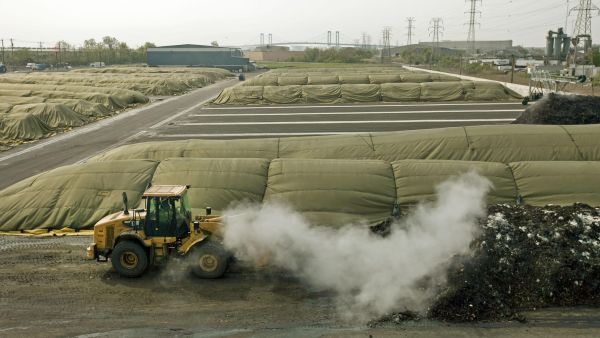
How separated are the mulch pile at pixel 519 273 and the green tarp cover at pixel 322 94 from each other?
32316 mm

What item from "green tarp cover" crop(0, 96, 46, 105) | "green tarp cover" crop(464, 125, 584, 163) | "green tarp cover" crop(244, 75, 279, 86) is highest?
"green tarp cover" crop(244, 75, 279, 86)

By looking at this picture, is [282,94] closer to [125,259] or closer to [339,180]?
[339,180]

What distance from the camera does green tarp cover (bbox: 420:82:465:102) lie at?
4188 centimetres

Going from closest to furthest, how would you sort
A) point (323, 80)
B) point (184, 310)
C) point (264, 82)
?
1. point (184, 310)
2. point (323, 80)
3. point (264, 82)

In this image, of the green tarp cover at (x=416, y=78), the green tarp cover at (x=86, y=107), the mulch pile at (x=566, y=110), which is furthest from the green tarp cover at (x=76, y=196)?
the green tarp cover at (x=416, y=78)

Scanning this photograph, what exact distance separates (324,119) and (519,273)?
2555 cm

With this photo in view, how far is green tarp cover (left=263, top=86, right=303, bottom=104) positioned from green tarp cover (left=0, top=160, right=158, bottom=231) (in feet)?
92.9

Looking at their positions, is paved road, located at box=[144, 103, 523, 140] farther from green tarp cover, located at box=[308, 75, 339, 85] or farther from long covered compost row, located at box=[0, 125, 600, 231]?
long covered compost row, located at box=[0, 125, 600, 231]

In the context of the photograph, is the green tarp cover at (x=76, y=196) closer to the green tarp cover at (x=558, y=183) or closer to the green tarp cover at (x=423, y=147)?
the green tarp cover at (x=423, y=147)

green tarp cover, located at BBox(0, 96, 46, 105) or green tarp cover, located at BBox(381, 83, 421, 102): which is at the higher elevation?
green tarp cover, located at BBox(381, 83, 421, 102)

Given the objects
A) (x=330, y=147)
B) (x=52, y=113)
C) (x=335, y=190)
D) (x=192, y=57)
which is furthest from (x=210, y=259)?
(x=192, y=57)

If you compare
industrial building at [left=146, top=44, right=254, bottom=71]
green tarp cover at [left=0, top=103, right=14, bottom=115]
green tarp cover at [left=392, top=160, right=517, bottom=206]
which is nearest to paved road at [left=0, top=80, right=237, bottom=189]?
green tarp cover at [left=0, top=103, right=14, bottom=115]

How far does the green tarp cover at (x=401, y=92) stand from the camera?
4233 centimetres

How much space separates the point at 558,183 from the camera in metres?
13.9
